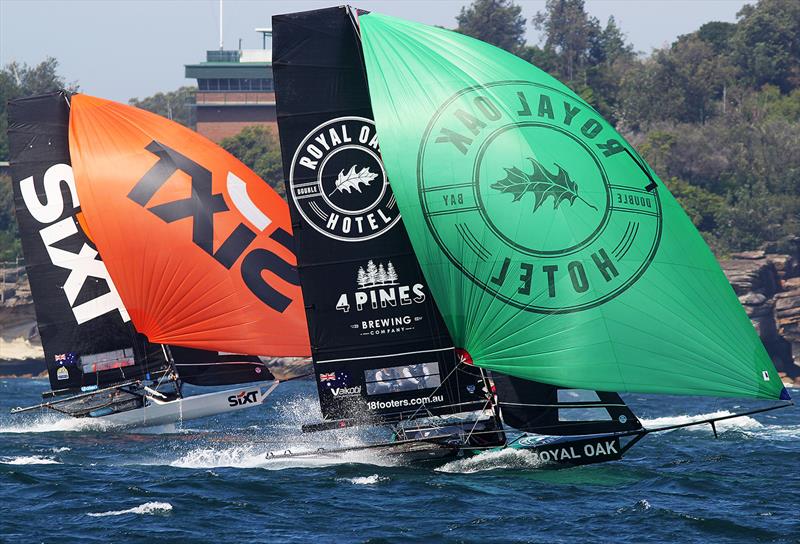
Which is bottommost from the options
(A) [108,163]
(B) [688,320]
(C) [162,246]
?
(B) [688,320]

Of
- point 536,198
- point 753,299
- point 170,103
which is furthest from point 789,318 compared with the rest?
point 170,103

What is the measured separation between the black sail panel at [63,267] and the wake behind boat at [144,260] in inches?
1.0

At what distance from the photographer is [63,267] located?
3188cm

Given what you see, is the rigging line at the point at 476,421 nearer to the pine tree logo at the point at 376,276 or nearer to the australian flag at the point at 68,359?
the pine tree logo at the point at 376,276

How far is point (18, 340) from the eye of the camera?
74812mm

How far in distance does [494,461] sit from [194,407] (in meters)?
11.2

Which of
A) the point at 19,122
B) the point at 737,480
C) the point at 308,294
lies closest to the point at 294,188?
the point at 308,294

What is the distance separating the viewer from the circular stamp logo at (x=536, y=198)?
20094mm

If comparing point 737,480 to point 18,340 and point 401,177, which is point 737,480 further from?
point 18,340

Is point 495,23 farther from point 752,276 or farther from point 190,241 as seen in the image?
point 190,241

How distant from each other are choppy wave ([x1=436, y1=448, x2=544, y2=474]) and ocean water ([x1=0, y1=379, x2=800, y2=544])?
22 millimetres

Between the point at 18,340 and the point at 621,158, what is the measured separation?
200 feet

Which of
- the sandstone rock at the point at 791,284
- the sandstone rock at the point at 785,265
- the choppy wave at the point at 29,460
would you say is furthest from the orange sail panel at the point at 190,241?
the sandstone rock at the point at 785,265

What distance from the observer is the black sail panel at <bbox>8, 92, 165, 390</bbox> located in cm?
3184
